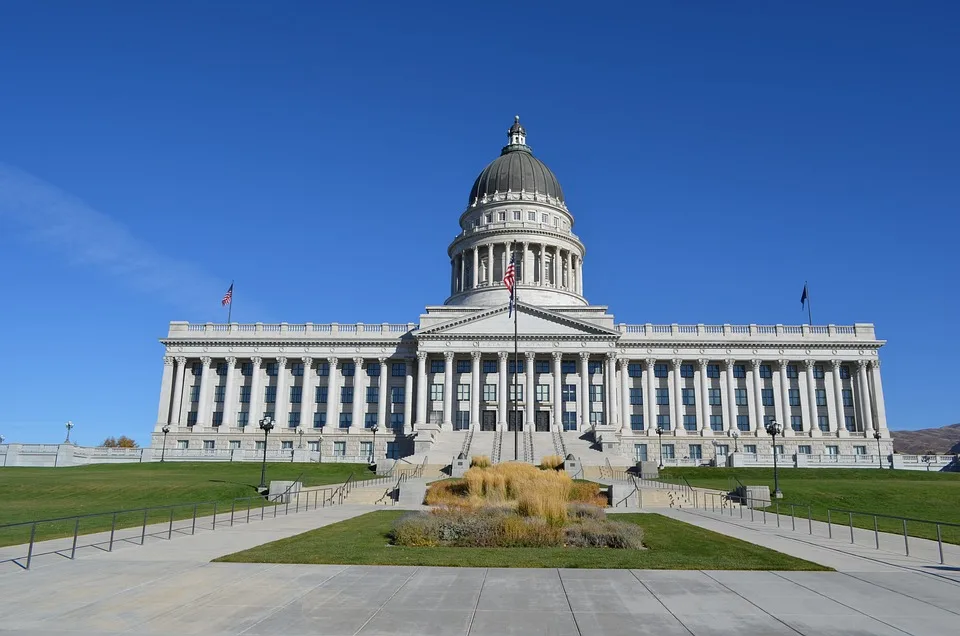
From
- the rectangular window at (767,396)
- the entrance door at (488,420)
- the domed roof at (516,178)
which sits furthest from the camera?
the domed roof at (516,178)

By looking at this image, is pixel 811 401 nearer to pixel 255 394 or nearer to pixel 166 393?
pixel 255 394

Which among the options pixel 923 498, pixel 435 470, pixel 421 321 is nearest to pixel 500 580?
pixel 923 498

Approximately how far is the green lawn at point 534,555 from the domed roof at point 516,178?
84108 mm

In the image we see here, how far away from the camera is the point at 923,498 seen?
36.8 meters

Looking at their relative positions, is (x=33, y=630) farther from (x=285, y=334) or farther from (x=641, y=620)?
(x=285, y=334)

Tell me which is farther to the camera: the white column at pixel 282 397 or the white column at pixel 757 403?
the white column at pixel 282 397

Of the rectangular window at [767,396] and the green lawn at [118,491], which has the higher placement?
the rectangular window at [767,396]

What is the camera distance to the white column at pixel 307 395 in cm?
8081

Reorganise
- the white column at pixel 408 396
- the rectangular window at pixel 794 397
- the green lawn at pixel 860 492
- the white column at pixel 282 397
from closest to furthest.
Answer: the green lawn at pixel 860 492
the white column at pixel 408 396
the white column at pixel 282 397
the rectangular window at pixel 794 397

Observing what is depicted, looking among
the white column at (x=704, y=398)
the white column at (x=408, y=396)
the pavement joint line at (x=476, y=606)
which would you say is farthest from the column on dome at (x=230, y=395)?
the pavement joint line at (x=476, y=606)

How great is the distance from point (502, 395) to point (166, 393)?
41.5 metres

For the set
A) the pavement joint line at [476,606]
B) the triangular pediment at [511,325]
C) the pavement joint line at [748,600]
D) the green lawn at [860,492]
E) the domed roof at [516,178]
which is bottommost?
the pavement joint line at [476,606]

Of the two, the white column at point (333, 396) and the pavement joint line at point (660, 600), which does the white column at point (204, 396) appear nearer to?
the white column at point (333, 396)

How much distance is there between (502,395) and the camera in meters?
75.6
